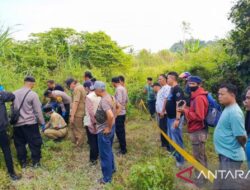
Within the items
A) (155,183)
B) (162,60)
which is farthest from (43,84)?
(162,60)

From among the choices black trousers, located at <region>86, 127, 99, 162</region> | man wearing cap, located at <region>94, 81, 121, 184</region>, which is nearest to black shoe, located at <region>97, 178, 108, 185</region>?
man wearing cap, located at <region>94, 81, 121, 184</region>

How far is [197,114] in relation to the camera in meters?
4.32

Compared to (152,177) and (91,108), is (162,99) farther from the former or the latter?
(152,177)

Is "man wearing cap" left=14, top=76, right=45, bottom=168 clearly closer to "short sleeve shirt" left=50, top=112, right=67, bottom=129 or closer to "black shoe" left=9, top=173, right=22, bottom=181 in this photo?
"black shoe" left=9, top=173, right=22, bottom=181

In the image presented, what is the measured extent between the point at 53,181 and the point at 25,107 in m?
→ 1.36

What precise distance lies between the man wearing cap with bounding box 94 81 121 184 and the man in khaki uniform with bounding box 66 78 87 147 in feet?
6.60

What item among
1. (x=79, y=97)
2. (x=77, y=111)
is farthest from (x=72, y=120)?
(x=79, y=97)

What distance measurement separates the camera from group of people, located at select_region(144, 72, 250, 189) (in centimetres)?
338

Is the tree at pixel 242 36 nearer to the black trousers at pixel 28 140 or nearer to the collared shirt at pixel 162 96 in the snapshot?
the collared shirt at pixel 162 96

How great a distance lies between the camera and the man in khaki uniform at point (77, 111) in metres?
6.68

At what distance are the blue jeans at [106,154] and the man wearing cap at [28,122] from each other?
4.64ft

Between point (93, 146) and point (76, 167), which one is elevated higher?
point (93, 146)

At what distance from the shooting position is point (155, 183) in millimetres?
4012

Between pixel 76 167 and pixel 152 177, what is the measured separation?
80.5 inches
